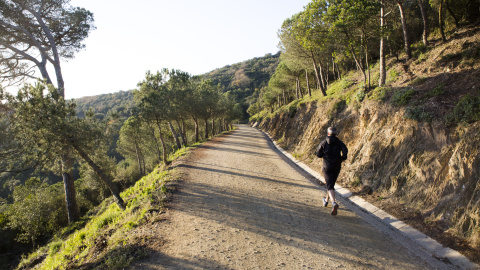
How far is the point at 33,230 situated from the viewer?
15633 millimetres

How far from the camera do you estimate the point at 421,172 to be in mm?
5785

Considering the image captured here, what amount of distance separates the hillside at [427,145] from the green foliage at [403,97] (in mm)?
29

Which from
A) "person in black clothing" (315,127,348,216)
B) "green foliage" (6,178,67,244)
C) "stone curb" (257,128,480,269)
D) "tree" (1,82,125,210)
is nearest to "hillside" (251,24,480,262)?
"stone curb" (257,128,480,269)

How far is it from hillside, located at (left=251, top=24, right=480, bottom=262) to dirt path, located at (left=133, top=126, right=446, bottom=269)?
47.8 inches

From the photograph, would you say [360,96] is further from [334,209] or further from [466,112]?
[334,209]

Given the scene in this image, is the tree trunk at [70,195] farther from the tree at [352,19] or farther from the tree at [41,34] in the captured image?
the tree at [352,19]

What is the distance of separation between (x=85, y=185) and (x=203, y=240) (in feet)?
98.9

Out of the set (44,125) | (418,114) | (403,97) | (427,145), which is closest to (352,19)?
(403,97)

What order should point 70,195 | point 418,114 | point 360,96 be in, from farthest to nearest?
point 70,195, point 360,96, point 418,114

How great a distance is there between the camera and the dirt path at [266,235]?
3.76 meters

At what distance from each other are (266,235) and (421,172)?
448 centimetres

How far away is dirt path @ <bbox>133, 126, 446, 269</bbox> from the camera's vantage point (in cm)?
376

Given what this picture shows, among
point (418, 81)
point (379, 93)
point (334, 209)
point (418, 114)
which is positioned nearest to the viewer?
point (334, 209)

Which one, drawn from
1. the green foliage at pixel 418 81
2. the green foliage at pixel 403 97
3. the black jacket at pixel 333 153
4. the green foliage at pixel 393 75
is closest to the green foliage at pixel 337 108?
the green foliage at pixel 393 75
